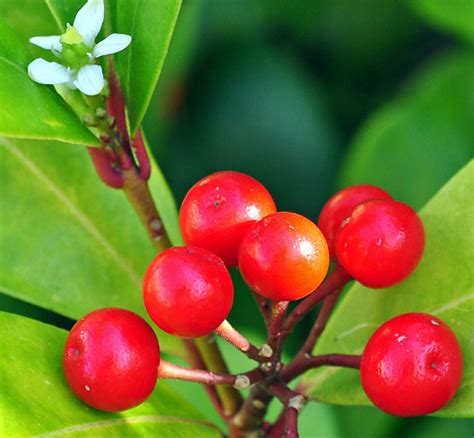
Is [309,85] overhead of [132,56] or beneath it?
beneath

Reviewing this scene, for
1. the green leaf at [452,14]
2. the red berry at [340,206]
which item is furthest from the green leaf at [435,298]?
the green leaf at [452,14]

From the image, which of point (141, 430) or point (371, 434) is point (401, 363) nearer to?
point (141, 430)

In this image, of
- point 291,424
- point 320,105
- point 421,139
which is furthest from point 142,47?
point 320,105

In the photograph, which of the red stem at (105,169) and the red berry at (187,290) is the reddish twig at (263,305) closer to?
the red berry at (187,290)

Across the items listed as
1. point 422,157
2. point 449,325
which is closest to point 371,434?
point 422,157

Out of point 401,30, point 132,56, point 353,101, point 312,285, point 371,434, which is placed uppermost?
point 132,56

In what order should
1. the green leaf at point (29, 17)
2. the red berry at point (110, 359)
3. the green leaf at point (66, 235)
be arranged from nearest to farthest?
the red berry at point (110, 359) < the green leaf at point (66, 235) < the green leaf at point (29, 17)

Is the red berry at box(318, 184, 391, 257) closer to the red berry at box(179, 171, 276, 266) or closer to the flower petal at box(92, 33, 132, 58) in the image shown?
the red berry at box(179, 171, 276, 266)
